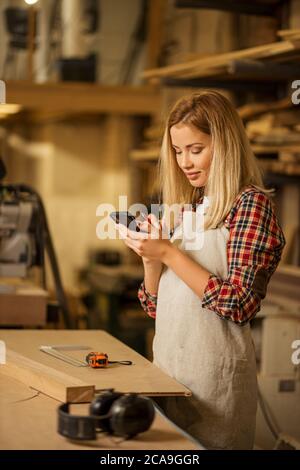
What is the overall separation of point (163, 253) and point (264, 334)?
1.87 metres

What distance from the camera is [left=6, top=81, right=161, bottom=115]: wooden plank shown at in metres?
7.93

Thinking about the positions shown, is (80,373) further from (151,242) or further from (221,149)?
(221,149)

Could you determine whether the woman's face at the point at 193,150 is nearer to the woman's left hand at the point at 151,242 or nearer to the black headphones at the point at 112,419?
the woman's left hand at the point at 151,242

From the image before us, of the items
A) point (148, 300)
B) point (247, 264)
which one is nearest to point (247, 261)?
point (247, 264)

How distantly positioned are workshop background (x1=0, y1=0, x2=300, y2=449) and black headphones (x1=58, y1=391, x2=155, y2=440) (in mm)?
1949

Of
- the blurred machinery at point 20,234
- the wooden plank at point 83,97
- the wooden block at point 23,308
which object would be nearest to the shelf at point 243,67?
the blurred machinery at point 20,234

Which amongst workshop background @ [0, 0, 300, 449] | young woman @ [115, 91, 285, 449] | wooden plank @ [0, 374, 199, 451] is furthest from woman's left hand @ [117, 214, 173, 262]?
workshop background @ [0, 0, 300, 449]

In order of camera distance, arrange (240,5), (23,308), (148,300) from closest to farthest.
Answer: (148,300) → (23,308) → (240,5)

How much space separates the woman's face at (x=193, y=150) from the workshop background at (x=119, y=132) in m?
1.24

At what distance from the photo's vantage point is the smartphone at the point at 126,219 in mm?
2668

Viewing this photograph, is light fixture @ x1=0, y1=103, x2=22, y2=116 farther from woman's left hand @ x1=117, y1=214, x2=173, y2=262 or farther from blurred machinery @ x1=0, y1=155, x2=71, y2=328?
woman's left hand @ x1=117, y1=214, x2=173, y2=262

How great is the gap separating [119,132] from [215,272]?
760 centimetres

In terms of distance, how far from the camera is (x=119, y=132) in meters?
10.0
